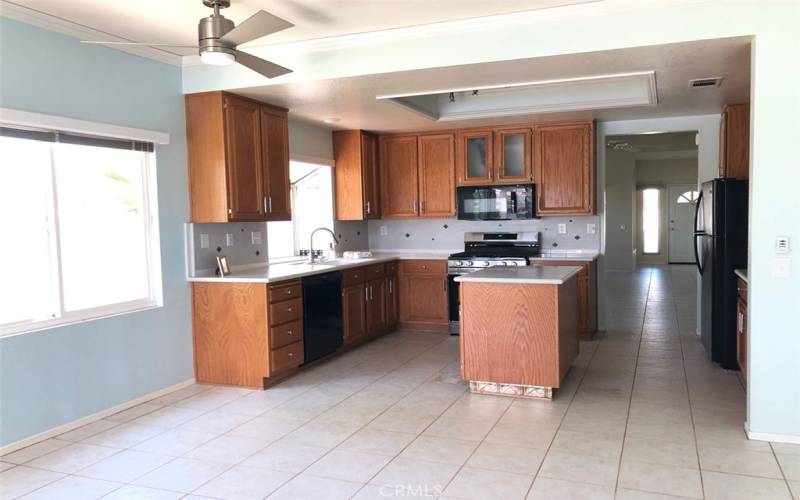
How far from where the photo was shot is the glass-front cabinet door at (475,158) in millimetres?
6430

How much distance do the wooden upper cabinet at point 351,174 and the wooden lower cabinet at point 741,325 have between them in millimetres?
3650

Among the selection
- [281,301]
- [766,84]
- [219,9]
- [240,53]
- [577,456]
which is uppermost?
[219,9]

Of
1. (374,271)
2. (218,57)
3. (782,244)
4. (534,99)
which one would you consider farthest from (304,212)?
(782,244)

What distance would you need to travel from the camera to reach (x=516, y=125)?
246 inches

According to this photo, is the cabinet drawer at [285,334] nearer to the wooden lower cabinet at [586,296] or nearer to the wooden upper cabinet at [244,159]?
the wooden upper cabinet at [244,159]

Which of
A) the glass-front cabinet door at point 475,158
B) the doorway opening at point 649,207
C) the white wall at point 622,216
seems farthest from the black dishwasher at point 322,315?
the white wall at point 622,216

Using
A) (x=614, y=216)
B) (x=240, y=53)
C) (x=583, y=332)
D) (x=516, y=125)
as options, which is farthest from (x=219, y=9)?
(x=614, y=216)

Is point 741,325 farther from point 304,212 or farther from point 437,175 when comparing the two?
point 304,212

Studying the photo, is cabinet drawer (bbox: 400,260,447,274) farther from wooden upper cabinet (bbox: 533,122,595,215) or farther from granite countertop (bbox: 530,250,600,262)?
wooden upper cabinet (bbox: 533,122,595,215)

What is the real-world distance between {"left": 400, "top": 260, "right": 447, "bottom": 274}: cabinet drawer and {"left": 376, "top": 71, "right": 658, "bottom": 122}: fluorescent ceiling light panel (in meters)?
1.54

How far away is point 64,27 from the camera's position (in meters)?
3.61

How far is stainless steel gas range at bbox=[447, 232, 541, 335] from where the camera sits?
6227mm

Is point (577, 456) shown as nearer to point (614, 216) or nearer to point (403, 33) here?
point (403, 33)

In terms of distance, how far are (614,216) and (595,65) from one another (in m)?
9.85
